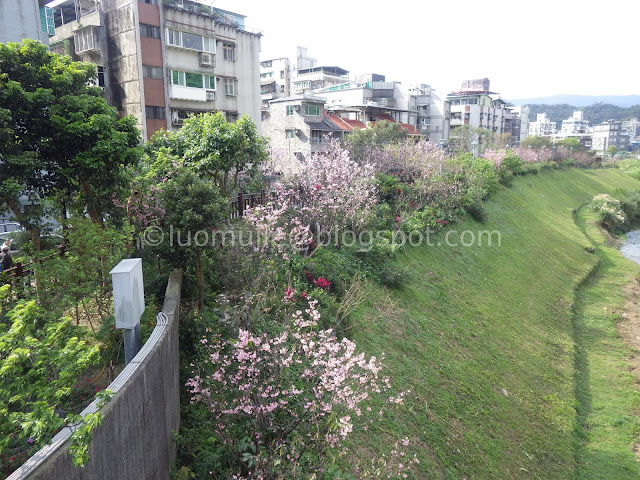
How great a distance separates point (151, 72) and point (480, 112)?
172ft

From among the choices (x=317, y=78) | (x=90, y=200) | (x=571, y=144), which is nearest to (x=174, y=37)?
(x=90, y=200)

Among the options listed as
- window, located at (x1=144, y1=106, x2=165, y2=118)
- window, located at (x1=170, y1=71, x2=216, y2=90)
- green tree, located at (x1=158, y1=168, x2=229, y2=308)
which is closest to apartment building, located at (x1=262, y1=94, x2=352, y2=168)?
window, located at (x1=170, y1=71, x2=216, y2=90)

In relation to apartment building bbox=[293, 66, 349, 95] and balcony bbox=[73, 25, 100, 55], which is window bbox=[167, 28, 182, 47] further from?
apartment building bbox=[293, 66, 349, 95]

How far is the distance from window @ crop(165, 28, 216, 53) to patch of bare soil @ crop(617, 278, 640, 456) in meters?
25.4

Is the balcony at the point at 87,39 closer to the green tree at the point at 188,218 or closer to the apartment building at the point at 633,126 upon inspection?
the green tree at the point at 188,218

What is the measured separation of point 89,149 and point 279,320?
4467mm

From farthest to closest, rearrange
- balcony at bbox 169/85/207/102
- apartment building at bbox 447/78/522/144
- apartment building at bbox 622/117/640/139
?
1. apartment building at bbox 622/117/640/139
2. apartment building at bbox 447/78/522/144
3. balcony at bbox 169/85/207/102

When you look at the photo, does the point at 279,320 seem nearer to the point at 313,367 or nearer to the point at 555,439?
the point at 313,367

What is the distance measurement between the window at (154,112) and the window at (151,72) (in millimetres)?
1676

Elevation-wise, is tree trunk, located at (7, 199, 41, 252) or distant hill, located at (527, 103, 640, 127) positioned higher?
distant hill, located at (527, 103, 640, 127)

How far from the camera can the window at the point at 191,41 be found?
25797 mm

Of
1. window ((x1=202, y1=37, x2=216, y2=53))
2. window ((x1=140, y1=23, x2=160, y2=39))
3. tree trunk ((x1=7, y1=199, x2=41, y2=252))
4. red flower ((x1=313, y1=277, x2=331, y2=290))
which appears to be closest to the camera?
tree trunk ((x1=7, y1=199, x2=41, y2=252))

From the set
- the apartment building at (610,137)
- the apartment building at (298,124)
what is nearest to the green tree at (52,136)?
the apartment building at (298,124)

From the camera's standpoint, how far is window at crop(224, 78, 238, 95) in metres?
29.9
